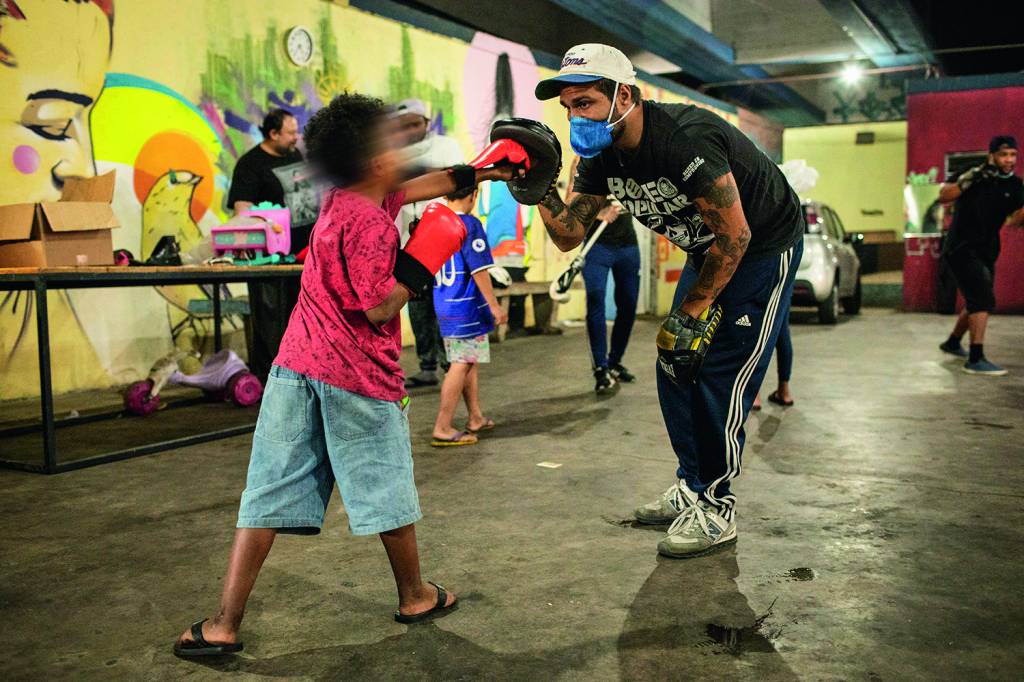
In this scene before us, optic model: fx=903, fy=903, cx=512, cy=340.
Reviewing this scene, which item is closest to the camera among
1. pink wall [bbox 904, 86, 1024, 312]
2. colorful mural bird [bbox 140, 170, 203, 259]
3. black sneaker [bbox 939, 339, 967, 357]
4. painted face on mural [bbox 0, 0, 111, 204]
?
painted face on mural [bbox 0, 0, 111, 204]

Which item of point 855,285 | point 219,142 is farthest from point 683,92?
point 219,142

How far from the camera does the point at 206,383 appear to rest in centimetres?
665

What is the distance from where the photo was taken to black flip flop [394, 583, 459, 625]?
2.75 m

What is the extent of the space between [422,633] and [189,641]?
659 millimetres

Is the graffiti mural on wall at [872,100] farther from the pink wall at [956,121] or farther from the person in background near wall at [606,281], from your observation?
the person in background near wall at [606,281]

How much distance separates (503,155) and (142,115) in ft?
19.0

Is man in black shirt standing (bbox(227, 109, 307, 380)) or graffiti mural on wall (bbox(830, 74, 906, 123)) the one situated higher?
graffiti mural on wall (bbox(830, 74, 906, 123))

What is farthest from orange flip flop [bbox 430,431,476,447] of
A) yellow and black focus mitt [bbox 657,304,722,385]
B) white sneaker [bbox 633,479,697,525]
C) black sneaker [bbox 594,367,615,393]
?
yellow and black focus mitt [bbox 657,304,722,385]

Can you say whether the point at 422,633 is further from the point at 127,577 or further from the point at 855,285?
the point at 855,285

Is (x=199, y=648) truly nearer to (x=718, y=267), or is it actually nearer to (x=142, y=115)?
(x=718, y=267)

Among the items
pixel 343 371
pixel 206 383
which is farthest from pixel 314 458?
pixel 206 383

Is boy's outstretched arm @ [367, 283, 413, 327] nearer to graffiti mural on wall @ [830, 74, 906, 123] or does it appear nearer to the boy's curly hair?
the boy's curly hair

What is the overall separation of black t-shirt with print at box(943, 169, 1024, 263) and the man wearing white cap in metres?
5.15

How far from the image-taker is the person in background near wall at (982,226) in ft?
25.3
